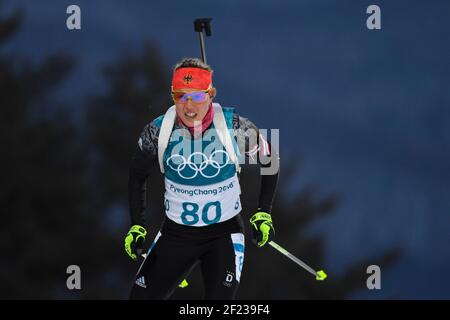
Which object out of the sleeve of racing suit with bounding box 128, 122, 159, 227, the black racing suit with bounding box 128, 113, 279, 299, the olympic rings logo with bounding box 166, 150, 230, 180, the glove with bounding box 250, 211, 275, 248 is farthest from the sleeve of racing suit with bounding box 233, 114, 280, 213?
the sleeve of racing suit with bounding box 128, 122, 159, 227

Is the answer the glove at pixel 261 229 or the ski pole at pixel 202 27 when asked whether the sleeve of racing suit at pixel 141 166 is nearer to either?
the ski pole at pixel 202 27

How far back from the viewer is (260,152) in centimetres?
695

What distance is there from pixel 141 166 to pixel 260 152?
933 mm

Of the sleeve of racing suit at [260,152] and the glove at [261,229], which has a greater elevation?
the sleeve of racing suit at [260,152]

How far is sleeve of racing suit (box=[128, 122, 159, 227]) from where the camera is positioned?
22.1ft

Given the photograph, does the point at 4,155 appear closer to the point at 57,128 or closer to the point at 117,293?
the point at 57,128

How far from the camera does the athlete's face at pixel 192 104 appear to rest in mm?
6596

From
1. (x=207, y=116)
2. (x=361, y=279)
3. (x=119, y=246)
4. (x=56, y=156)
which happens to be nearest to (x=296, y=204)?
(x=361, y=279)

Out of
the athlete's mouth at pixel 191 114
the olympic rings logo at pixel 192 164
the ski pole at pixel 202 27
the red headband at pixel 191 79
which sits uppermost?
the ski pole at pixel 202 27

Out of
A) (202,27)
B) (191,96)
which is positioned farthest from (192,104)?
(202,27)

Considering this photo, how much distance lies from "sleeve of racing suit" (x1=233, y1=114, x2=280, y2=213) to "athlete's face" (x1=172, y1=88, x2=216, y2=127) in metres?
0.28

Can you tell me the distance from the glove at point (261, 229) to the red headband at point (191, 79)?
1.09 metres

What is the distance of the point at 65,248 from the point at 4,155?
2.15 m

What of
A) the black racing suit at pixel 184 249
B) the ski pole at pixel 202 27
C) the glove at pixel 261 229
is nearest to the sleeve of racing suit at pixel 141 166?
the black racing suit at pixel 184 249
